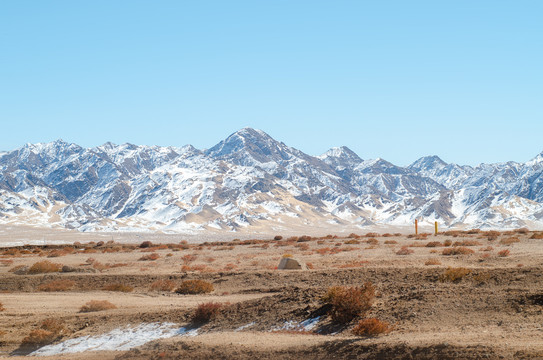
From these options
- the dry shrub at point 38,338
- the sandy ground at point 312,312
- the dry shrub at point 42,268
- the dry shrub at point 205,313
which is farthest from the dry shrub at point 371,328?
the dry shrub at point 42,268

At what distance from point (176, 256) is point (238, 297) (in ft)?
69.3

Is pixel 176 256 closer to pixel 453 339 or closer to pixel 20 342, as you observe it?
pixel 20 342

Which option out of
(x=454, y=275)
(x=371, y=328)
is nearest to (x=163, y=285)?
(x=454, y=275)

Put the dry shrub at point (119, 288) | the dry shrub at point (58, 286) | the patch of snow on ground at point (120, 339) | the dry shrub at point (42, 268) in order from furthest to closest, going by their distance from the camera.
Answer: the dry shrub at point (42, 268) → the dry shrub at point (58, 286) → the dry shrub at point (119, 288) → the patch of snow on ground at point (120, 339)

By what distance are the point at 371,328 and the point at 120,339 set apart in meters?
7.34

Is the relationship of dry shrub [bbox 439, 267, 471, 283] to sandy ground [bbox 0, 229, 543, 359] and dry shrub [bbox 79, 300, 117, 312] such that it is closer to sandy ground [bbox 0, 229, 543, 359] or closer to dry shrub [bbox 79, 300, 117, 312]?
sandy ground [bbox 0, 229, 543, 359]

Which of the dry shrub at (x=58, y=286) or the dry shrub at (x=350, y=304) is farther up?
the dry shrub at (x=350, y=304)

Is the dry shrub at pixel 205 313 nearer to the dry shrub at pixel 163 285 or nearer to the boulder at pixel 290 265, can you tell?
the dry shrub at pixel 163 285

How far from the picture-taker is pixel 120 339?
16484 millimetres

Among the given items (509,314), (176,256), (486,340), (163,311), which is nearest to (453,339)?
(486,340)

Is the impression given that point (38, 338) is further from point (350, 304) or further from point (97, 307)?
point (350, 304)

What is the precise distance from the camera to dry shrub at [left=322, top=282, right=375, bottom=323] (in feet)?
49.0

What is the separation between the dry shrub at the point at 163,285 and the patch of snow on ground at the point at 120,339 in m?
6.81

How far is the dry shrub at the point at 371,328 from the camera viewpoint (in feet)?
44.8
